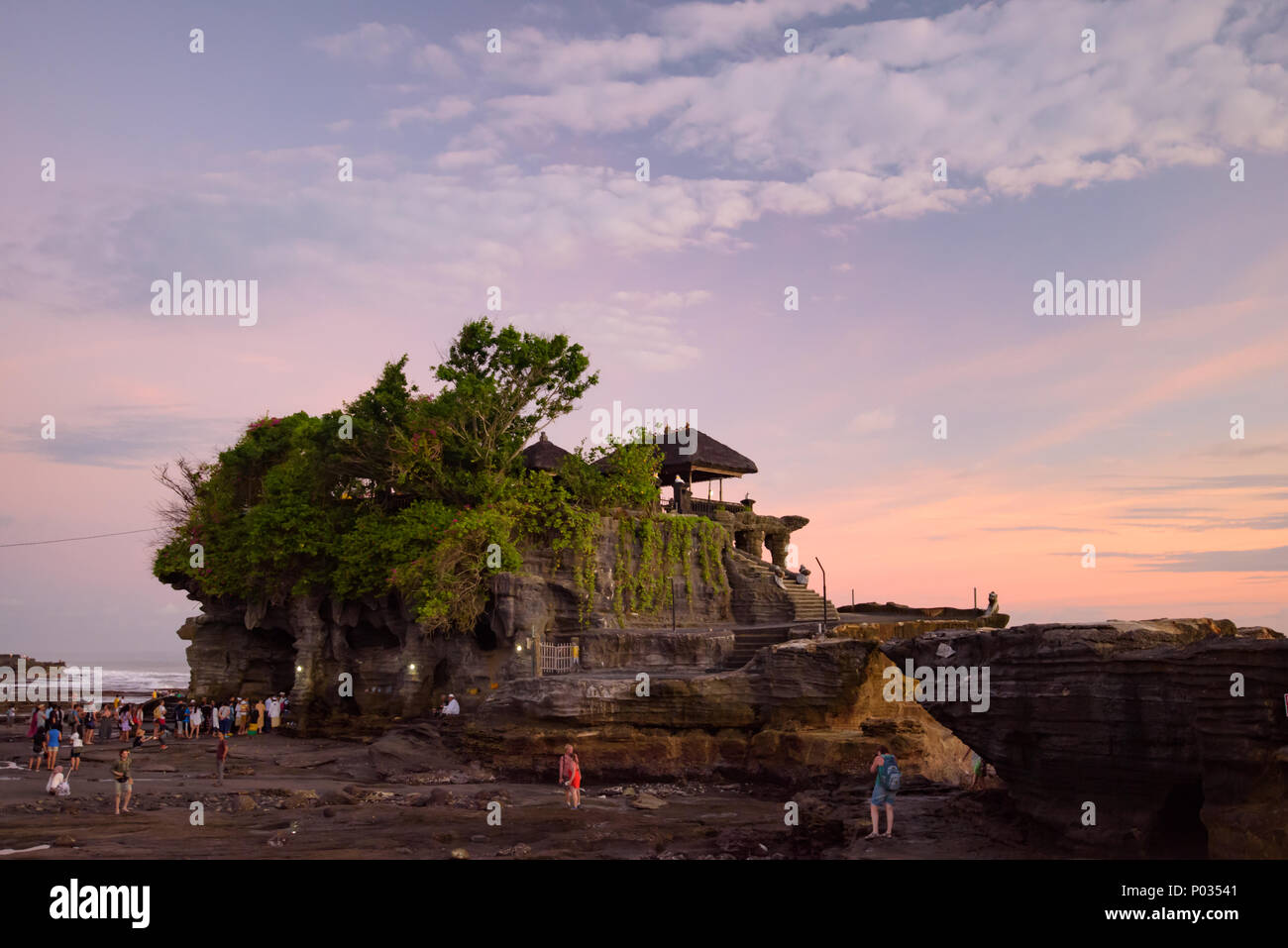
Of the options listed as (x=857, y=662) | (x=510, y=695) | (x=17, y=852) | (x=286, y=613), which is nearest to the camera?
(x=17, y=852)

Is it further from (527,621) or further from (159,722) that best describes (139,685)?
(527,621)

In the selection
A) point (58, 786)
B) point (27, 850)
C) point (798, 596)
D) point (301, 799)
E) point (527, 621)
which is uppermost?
point (798, 596)

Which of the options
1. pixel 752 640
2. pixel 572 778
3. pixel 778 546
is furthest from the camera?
pixel 778 546

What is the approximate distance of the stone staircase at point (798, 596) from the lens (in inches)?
1342

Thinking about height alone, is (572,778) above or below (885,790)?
below

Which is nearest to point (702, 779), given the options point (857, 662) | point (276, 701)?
point (857, 662)

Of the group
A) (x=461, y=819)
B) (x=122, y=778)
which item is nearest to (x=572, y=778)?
(x=461, y=819)

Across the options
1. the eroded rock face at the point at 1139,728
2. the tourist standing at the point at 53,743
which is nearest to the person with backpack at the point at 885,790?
the eroded rock face at the point at 1139,728

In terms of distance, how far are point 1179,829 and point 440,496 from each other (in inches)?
994

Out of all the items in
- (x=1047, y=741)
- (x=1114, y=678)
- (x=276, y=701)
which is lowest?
(x=276, y=701)

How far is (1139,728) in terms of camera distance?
1224 centimetres
